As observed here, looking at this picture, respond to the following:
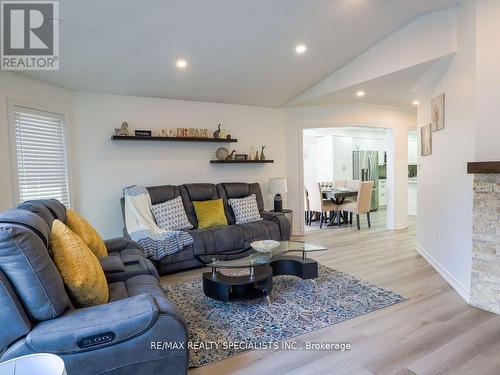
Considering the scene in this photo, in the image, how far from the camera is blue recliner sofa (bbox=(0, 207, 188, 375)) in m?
1.31

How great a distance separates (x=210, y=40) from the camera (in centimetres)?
334

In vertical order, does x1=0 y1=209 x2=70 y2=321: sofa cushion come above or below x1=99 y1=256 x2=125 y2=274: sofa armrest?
above

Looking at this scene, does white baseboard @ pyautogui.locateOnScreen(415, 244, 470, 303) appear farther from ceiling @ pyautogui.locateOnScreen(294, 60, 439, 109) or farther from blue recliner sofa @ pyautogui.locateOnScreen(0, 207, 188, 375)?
blue recliner sofa @ pyautogui.locateOnScreen(0, 207, 188, 375)

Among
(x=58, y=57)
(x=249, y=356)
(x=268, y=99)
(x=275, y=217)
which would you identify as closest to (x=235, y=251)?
(x=275, y=217)

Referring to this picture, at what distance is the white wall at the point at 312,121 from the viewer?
18.0ft

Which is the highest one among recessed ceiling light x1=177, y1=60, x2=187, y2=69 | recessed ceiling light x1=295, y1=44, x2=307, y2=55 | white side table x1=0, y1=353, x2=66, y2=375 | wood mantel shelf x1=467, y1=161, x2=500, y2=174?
recessed ceiling light x1=295, y1=44, x2=307, y2=55

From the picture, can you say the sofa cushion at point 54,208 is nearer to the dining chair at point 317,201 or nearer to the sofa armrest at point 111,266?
the sofa armrest at point 111,266

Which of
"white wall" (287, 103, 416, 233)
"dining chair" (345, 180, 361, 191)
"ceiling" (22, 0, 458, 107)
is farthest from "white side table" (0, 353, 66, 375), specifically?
"dining chair" (345, 180, 361, 191)

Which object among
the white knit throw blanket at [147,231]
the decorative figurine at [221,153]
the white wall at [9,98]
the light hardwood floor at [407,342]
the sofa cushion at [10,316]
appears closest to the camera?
the sofa cushion at [10,316]

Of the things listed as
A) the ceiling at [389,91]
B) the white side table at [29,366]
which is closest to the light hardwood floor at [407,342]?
the white side table at [29,366]

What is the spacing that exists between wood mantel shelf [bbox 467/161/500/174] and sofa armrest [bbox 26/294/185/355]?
8.39ft

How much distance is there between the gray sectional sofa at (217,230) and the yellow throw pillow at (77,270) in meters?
1.64

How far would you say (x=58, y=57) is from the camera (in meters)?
3.16

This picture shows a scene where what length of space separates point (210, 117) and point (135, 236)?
7.45 ft
